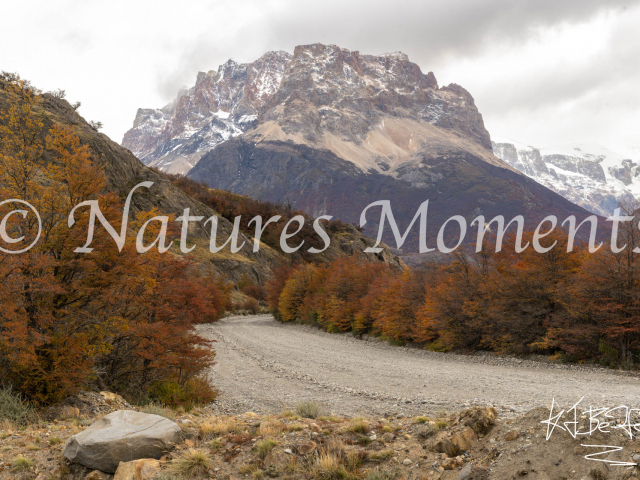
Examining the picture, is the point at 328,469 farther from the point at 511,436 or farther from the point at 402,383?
the point at 402,383

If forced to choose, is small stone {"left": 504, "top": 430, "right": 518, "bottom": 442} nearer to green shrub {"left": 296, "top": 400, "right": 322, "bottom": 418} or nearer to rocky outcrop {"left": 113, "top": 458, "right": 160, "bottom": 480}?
green shrub {"left": 296, "top": 400, "right": 322, "bottom": 418}

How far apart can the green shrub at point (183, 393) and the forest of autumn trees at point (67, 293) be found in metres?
0.06

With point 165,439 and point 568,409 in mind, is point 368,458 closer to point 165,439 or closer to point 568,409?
point 568,409

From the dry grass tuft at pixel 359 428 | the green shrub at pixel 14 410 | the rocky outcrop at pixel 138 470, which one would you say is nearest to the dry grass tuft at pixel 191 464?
the rocky outcrop at pixel 138 470

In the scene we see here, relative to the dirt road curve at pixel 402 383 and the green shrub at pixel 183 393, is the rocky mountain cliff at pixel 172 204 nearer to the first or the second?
the dirt road curve at pixel 402 383

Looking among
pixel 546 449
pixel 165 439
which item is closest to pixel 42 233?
pixel 165 439

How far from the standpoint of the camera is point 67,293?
36.7ft

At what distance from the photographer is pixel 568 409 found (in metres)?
6.29

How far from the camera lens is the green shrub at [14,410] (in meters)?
9.70

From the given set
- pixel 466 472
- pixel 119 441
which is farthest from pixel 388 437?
pixel 119 441

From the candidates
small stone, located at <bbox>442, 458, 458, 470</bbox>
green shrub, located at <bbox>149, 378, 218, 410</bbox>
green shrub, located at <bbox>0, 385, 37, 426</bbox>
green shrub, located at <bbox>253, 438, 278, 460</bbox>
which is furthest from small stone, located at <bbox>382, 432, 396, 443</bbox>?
green shrub, located at <bbox>0, 385, 37, 426</bbox>

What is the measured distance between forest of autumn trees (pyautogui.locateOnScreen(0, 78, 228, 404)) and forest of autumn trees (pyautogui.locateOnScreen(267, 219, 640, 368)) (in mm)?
18048

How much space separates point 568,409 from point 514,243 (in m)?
23.5

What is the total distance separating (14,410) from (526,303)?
928 inches
